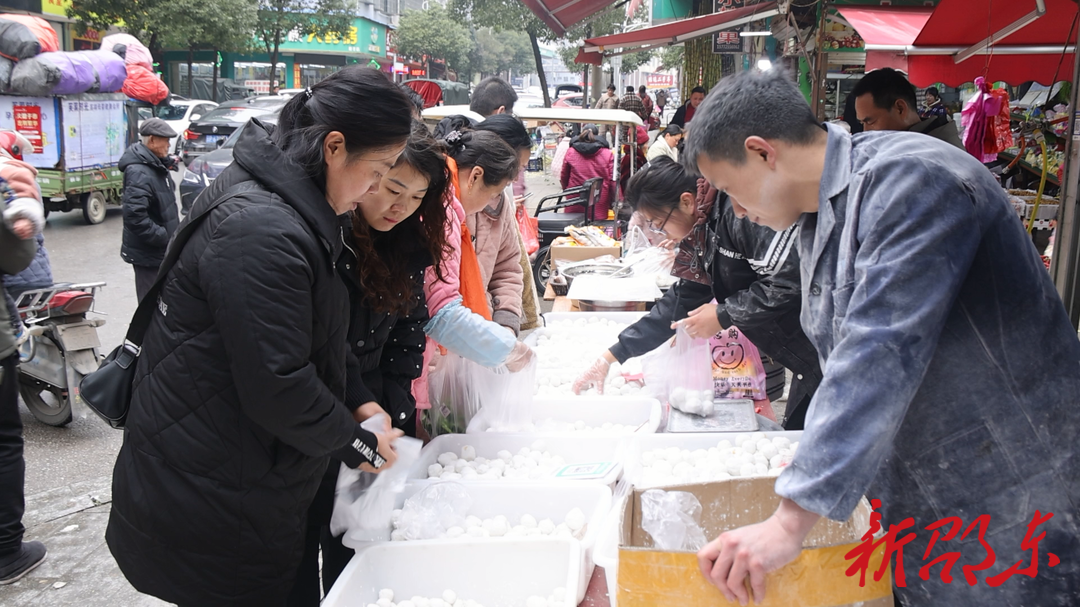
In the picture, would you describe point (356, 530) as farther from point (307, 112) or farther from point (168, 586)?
point (307, 112)

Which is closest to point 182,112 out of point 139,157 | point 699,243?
point 139,157

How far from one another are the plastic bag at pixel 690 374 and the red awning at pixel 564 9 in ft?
21.1

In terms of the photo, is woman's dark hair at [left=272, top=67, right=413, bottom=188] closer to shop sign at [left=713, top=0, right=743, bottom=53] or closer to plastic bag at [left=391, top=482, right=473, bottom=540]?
plastic bag at [left=391, top=482, right=473, bottom=540]

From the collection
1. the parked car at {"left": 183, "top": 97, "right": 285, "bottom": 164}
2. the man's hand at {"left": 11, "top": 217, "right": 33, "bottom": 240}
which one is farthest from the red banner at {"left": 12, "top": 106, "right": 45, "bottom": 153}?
the man's hand at {"left": 11, "top": 217, "right": 33, "bottom": 240}

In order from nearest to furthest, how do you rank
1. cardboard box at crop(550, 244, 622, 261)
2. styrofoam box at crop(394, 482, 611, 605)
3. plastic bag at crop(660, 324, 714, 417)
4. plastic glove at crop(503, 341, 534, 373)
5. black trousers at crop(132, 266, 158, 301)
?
styrofoam box at crop(394, 482, 611, 605), plastic glove at crop(503, 341, 534, 373), plastic bag at crop(660, 324, 714, 417), black trousers at crop(132, 266, 158, 301), cardboard box at crop(550, 244, 622, 261)

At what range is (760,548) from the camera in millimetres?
1223

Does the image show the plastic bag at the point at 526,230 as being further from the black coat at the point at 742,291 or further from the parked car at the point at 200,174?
the parked car at the point at 200,174

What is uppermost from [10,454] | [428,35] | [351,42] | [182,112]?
[428,35]

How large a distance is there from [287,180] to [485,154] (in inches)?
50.8

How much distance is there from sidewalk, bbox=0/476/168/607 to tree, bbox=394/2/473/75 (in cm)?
4835

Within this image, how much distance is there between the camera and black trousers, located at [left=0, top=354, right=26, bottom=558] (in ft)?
10.2

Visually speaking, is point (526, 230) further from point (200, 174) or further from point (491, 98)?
point (200, 174)

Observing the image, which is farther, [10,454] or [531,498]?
[10,454]

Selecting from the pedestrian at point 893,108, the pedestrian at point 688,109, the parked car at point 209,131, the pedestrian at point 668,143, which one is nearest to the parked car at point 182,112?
the parked car at point 209,131
